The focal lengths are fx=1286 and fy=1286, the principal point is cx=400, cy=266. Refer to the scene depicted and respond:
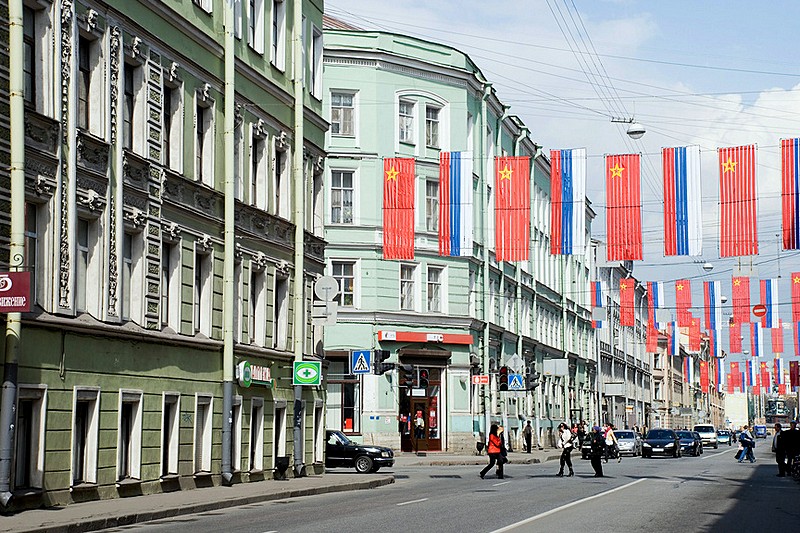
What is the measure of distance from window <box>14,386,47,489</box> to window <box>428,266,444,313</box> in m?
35.2

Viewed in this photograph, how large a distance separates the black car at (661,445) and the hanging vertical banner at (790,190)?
29947 mm

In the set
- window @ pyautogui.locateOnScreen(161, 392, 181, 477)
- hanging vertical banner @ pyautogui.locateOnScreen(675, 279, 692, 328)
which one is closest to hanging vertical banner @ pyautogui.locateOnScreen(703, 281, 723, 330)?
hanging vertical banner @ pyautogui.locateOnScreen(675, 279, 692, 328)

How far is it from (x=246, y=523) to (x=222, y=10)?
1466cm

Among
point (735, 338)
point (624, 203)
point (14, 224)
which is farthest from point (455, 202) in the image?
point (735, 338)

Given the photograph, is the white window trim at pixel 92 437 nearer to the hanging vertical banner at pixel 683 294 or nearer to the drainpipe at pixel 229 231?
the drainpipe at pixel 229 231

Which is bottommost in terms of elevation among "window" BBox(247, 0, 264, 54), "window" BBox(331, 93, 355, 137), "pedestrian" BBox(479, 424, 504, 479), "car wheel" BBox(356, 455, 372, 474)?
"car wheel" BBox(356, 455, 372, 474)

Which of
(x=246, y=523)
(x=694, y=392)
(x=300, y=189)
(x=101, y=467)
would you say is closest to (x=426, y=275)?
(x=300, y=189)

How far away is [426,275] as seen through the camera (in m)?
55.5

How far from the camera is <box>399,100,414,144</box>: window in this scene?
5534cm

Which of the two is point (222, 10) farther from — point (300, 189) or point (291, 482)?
point (291, 482)

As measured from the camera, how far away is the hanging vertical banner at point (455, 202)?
41.6 meters

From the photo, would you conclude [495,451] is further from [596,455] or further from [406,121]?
[406,121]

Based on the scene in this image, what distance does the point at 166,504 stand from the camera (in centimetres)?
2239

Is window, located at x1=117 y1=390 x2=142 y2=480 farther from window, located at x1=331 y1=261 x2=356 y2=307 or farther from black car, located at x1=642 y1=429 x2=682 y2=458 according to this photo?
black car, located at x1=642 y1=429 x2=682 y2=458
